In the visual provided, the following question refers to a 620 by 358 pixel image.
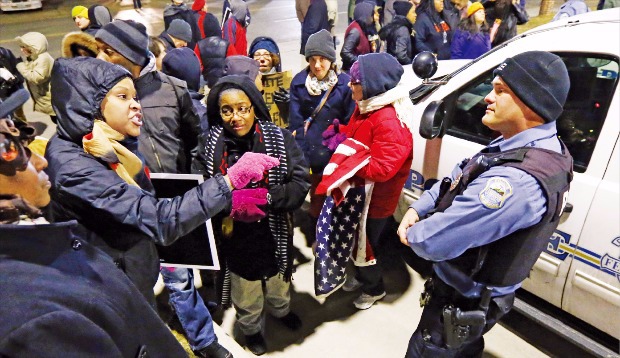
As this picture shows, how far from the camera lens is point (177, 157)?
3230 mm

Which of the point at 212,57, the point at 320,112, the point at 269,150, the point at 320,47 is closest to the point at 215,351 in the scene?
the point at 269,150

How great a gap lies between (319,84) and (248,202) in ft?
5.45

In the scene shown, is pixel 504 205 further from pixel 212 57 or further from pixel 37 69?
pixel 37 69

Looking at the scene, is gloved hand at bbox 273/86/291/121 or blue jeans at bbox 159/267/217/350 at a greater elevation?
gloved hand at bbox 273/86/291/121

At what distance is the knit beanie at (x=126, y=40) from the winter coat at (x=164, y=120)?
109 millimetres

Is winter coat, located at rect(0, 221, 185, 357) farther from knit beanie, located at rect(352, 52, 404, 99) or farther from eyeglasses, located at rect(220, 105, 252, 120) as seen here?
knit beanie, located at rect(352, 52, 404, 99)

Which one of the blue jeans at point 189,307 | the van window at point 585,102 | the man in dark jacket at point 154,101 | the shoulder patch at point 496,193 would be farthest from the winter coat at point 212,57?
the shoulder patch at point 496,193

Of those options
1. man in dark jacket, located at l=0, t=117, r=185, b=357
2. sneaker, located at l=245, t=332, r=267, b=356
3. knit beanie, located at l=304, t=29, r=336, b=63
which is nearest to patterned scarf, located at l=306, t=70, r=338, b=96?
knit beanie, located at l=304, t=29, r=336, b=63

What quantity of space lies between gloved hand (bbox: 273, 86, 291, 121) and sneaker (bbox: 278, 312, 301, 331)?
2002 mm

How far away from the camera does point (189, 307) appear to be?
2.81 meters

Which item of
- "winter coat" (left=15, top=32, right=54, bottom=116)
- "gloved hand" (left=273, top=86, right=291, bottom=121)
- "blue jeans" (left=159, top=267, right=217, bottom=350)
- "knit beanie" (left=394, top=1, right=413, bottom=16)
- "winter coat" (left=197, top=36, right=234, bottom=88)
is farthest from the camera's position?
"knit beanie" (left=394, top=1, right=413, bottom=16)

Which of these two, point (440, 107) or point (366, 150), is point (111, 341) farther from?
point (440, 107)

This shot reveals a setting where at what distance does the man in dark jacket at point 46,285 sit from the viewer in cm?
90

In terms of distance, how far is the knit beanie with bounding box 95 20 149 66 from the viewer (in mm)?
2830
